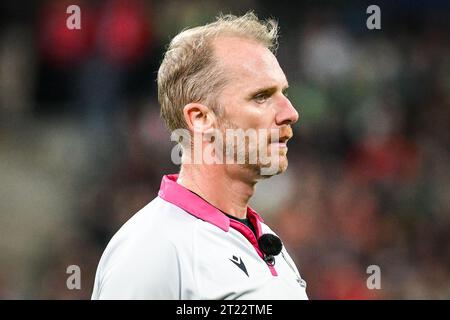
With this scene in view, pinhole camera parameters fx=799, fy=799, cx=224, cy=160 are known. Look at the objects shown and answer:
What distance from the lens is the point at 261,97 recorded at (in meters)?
2.58

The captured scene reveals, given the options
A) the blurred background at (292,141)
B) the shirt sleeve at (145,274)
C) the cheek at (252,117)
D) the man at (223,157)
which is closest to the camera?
the shirt sleeve at (145,274)

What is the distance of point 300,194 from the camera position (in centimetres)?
632

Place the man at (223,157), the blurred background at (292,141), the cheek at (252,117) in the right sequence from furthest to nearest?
the blurred background at (292,141), the cheek at (252,117), the man at (223,157)

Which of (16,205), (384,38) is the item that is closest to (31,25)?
(16,205)

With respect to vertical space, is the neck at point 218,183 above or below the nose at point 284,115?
below

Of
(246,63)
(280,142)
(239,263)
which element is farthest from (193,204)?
(246,63)

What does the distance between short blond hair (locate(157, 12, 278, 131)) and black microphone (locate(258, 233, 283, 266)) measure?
17.0 inches

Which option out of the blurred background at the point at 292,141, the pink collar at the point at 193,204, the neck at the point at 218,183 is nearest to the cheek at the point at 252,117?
the neck at the point at 218,183

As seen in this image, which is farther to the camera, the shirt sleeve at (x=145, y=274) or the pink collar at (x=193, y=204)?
the pink collar at (x=193, y=204)

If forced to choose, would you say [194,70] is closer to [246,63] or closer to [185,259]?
[246,63]

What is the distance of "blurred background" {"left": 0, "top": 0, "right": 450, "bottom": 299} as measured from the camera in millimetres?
6094

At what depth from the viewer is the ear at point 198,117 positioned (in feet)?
8.45

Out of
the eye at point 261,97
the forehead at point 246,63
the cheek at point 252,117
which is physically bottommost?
the cheek at point 252,117

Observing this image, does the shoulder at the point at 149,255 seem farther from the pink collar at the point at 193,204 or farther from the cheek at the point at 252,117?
the cheek at the point at 252,117
